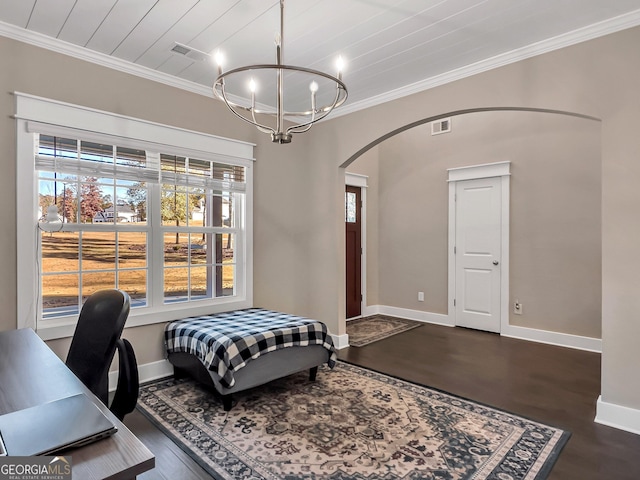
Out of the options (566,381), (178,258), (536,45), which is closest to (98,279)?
(178,258)

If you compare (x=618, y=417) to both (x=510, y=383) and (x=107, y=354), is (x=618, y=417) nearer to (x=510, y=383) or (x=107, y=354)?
(x=510, y=383)

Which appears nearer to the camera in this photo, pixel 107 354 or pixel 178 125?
pixel 107 354

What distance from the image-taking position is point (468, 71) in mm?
3115

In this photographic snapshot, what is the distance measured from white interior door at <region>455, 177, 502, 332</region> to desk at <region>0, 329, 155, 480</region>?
486 cm

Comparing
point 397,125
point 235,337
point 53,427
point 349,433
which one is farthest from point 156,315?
point 397,125

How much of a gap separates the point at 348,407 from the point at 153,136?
2.80 m

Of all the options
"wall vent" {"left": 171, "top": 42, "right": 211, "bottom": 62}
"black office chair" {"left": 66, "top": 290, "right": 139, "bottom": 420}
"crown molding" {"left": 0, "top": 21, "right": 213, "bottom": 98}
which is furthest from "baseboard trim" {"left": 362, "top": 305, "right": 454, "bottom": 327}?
"black office chair" {"left": 66, "top": 290, "right": 139, "bottom": 420}

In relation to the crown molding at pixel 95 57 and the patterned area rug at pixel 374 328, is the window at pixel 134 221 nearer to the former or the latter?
the crown molding at pixel 95 57

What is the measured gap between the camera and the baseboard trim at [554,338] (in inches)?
165

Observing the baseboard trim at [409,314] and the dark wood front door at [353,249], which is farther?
the dark wood front door at [353,249]

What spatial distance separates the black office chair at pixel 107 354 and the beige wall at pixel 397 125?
5.21 feet

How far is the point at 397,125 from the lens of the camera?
3.65 metres

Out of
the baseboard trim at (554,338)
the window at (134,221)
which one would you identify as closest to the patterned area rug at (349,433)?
the window at (134,221)

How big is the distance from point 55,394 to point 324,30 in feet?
8.35
